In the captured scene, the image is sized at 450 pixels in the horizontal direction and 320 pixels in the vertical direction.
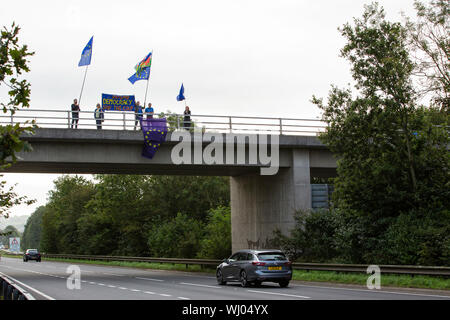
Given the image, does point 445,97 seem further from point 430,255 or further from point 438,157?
point 430,255

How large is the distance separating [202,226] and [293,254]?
2101 cm

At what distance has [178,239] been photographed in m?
48.1

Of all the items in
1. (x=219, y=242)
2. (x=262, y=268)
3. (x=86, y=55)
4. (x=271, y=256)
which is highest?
(x=86, y=55)

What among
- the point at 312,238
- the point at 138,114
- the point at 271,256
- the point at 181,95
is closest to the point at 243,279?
the point at 271,256

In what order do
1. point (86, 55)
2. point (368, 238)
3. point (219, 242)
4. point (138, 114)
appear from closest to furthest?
point (368, 238) → point (138, 114) → point (86, 55) → point (219, 242)

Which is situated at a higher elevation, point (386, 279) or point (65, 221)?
point (65, 221)

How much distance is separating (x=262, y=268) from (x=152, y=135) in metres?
10.5

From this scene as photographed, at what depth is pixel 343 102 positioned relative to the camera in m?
27.4

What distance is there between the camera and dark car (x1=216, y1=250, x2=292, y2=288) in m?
21.5

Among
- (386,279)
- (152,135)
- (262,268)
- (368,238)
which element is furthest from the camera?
(152,135)

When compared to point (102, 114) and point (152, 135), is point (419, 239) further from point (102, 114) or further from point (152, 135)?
point (102, 114)

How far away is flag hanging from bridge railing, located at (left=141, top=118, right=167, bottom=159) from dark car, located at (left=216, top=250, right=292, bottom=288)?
28.8 feet

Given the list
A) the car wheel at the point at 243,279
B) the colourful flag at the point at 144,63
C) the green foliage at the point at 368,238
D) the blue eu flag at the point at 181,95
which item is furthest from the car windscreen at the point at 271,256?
the colourful flag at the point at 144,63
